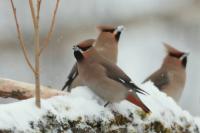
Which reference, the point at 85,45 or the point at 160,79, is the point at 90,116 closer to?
the point at 85,45

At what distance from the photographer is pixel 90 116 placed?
6504 millimetres

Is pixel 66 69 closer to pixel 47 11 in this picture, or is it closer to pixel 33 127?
pixel 47 11

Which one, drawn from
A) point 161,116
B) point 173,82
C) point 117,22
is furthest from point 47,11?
point 161,116

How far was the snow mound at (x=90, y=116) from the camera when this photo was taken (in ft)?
19.9

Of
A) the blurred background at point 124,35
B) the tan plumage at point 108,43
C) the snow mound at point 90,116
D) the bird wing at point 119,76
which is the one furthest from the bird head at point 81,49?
the blurred background at point 124,35

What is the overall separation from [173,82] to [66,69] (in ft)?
12.3

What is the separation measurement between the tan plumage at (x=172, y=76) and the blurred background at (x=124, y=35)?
273 centimetres

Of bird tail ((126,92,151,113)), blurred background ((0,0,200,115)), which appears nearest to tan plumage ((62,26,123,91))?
bird tail ((126,92,151,113))

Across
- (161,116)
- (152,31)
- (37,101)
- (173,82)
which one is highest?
(37,101)

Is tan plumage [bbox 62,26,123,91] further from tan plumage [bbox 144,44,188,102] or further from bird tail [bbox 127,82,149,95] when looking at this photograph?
bird tail [bbox 127,82,149,95]

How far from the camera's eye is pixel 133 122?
681cm

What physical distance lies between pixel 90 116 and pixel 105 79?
2.98 feet

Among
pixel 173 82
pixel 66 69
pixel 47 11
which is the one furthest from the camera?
pixel 47 11

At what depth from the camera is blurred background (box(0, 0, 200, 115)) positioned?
13.2m
